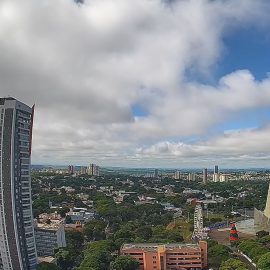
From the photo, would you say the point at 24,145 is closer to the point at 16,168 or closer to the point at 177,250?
the point at 16,168

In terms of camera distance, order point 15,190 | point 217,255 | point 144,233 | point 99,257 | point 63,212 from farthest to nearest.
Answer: point 63,212, point 144,233, point 217,255, point 99,257, point 15,190

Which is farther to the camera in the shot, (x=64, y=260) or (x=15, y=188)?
(x=64, y=260)

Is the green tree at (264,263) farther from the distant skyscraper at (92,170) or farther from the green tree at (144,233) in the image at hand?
the distant skyscraper at (92,170)

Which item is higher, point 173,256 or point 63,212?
point 63,212

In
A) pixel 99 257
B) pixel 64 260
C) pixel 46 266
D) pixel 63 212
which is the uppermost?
pixel 63 212

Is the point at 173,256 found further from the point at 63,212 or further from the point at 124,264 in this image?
the point at 63,212

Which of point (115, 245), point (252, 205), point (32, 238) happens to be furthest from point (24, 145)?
point (252, 205)

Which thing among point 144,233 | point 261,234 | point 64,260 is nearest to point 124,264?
point 64,260

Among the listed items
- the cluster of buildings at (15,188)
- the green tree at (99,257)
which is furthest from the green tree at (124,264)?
the cluster of buildings at (15,188)

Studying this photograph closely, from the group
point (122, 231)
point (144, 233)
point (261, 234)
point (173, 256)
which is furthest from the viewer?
point (261, 234)

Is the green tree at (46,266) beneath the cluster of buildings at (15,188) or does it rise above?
beneath
